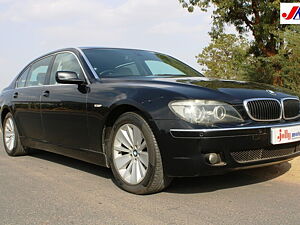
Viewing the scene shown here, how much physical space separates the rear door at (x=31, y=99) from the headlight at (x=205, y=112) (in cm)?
250

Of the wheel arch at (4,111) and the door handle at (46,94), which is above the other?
the door handle at (46,94)

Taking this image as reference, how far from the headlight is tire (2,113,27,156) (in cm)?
349

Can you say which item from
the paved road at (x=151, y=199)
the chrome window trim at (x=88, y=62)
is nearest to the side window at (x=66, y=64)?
the chrome window trim at (x=88, y=62)

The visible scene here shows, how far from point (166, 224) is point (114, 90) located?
1.57 metres

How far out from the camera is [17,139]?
19.9ft

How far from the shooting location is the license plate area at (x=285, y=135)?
361 centimetres

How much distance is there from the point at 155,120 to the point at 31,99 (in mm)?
2619

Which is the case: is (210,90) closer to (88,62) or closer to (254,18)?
(88,62)

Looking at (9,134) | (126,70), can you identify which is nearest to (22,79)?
(9,134)

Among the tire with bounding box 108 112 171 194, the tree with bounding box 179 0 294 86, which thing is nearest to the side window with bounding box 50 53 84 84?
the tire with bounding box 108 112 171 194

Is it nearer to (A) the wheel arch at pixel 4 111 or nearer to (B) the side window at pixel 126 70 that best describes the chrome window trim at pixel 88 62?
(B) the side window at pixel 126 70

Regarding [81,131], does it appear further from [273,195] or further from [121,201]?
[273,195]

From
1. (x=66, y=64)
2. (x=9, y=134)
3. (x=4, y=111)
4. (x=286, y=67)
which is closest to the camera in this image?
(x=66, y=64)

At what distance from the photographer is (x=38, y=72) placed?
5797 millimetres
